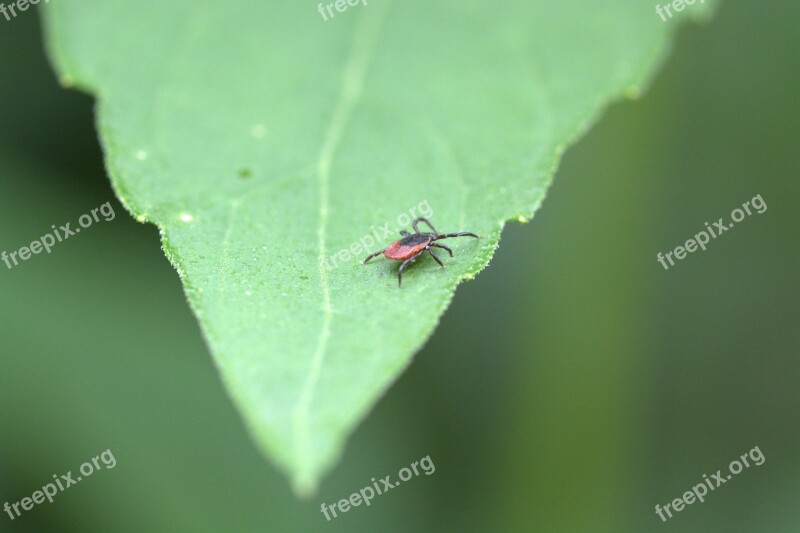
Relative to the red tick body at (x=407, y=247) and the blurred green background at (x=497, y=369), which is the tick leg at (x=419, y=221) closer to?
the red tick body at (x=407, y=247)

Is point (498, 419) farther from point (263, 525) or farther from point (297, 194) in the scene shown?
point (297, 194)

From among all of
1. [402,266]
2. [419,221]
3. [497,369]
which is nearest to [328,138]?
[419,221]

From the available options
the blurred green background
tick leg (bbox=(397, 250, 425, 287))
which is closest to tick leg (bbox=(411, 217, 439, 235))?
tick leg (bbox=(397, 250, 425, 287))

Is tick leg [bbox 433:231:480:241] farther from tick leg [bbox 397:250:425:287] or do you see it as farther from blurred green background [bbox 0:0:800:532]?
blurred green background [bbox 0:0:800:532]

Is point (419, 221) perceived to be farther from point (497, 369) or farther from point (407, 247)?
point (497, 369)

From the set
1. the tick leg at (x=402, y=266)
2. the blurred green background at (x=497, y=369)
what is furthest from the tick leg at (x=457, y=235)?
the blurred green background at (x=497, y=369)
